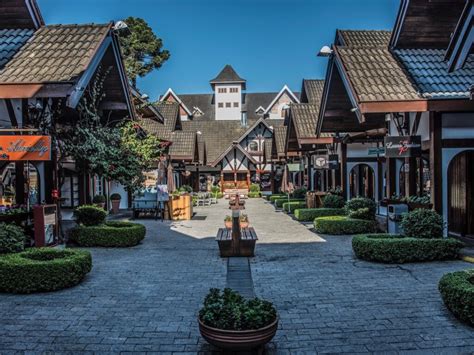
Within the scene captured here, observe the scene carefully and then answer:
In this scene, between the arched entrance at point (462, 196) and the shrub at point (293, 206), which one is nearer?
the arched entrance at point (462, 196)

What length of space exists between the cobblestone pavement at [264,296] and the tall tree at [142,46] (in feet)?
95.5

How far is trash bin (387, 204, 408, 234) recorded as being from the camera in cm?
1147

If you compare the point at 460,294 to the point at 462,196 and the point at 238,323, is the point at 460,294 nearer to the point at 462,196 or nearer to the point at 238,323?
the point at 238,323

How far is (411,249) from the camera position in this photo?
9406 mm

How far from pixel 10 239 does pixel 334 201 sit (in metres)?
12.4

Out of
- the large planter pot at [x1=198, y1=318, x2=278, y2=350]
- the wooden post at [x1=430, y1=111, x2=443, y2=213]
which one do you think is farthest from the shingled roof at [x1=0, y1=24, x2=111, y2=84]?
the wooden post at [x1=430, y1=111, x2=443, y2=213]

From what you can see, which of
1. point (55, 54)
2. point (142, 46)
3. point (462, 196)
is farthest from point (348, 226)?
point (142, 46)

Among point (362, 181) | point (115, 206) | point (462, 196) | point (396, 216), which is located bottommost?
point (115, 206)

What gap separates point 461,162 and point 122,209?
17.9 metres

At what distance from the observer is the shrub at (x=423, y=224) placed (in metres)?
9.77

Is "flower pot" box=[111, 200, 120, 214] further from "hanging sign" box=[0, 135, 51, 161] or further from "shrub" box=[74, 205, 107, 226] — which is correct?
"hanging sign" box=[0, 135, 51, 161]

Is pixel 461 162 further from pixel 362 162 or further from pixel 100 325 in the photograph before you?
pixel 100 325

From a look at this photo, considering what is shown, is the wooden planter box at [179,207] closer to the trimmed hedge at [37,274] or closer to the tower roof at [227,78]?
the trimmed hedge at [37,274]

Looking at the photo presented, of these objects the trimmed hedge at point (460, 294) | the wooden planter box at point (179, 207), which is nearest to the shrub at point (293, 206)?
the wooden planter box at point (179, 207)
